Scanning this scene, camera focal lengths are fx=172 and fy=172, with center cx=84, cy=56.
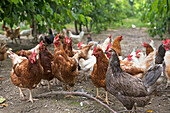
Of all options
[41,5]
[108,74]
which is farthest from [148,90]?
[41,5]

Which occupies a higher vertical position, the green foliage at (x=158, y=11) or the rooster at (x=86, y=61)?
the green foliage at (x=158, y=11)

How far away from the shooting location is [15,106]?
10.7ft

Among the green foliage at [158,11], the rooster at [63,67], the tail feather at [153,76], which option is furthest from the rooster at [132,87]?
the green foliage at [158,11]

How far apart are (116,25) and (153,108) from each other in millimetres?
17008

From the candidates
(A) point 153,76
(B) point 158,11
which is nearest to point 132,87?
(A) point 153,76

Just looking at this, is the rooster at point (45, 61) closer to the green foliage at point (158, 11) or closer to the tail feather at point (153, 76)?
the tail feather at point (153, 76)

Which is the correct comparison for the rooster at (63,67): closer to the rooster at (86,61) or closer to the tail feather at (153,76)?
the rooster at (86,61)

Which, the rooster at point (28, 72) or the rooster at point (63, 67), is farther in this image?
the rooster at point (63, 67)

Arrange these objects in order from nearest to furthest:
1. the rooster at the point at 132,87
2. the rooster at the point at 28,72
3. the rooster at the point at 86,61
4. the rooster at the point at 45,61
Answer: the rooster at the point at 132,87 → the rooster at the point at 28,72 → the rooster at the point at 45,61 → the rooster at the point at 86,61

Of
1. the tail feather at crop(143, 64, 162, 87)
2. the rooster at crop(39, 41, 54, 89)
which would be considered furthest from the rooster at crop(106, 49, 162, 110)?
the rooster at crop(39, 41, 54, 89)

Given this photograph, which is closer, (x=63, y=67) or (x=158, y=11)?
(x=63, y=67)

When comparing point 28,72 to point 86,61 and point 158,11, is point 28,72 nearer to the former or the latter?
point 86,61

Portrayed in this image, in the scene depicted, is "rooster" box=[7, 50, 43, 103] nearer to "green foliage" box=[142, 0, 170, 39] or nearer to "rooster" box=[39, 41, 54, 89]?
"rooster" box=[39, 41, 54, 89]

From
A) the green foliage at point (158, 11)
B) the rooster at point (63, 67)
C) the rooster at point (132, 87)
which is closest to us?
the rooster at point (132, 87)
